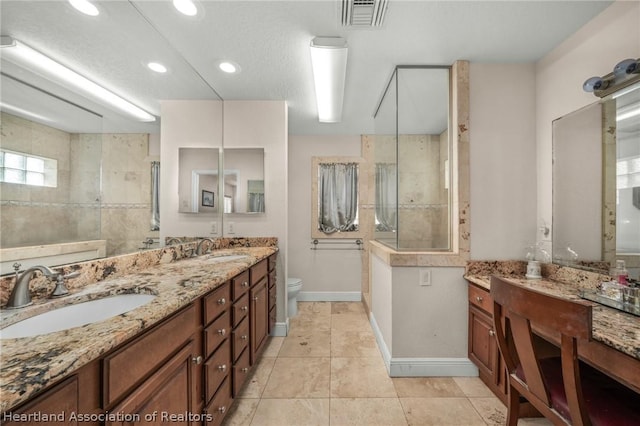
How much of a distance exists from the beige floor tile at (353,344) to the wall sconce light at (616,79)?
7.97 ft

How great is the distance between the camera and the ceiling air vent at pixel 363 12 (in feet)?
4.75

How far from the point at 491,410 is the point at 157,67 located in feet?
10.7

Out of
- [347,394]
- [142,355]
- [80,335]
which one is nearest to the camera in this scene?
[80,335]

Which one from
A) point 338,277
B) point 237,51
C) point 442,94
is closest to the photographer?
point 237,51

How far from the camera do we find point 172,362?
1002mm

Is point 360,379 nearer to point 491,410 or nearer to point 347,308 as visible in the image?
point 491,410

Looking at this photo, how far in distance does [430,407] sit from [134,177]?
2.39 meters

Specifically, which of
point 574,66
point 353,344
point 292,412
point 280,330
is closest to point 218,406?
point 292,412

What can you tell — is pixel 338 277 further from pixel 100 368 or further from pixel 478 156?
A: pixel 100 368

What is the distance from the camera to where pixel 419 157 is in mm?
2527

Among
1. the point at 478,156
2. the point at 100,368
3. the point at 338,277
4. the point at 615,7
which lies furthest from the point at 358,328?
the point at 615,7

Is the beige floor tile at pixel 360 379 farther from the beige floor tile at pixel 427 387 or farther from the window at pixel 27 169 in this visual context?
the window at pixel 27 169

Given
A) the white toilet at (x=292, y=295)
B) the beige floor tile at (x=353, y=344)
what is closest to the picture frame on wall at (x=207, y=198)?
the white toilet at (x=292, y=295)

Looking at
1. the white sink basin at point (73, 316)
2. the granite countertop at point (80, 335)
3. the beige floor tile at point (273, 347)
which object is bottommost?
the beige floor tile at point (273, 347)
